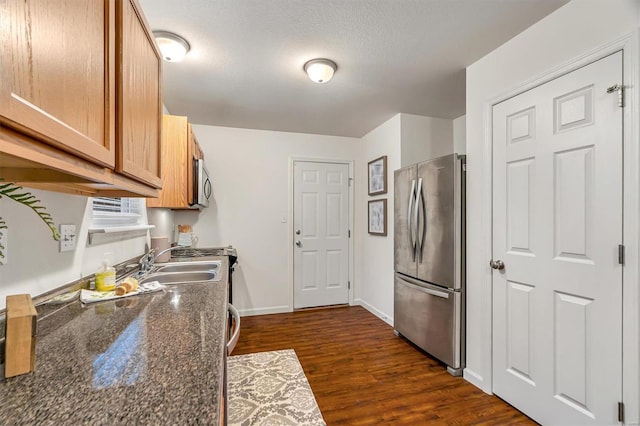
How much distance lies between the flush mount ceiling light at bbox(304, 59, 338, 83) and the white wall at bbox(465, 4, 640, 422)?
1.08m

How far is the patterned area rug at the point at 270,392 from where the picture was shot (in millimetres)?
1786

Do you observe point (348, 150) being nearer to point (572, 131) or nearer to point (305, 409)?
point (572, 131)

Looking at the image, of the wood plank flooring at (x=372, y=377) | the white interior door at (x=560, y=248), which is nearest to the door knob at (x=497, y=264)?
the white interior door at (x=560, y=248)

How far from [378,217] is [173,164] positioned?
2.40 metres

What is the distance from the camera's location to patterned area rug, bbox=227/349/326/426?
1786mm

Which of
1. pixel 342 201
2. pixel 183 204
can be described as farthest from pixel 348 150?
pixel 183 204

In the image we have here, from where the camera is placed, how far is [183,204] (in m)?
2.32

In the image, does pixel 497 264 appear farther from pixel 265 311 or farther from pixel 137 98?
pixel 265 311

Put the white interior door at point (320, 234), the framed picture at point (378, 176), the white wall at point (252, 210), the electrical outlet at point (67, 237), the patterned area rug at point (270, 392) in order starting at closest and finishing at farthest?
Answer: the electrical outlet at point (67, 237) < the patterned area rug at point (270, 392) < the framed picture at point (378, 176) < the white wall at point (252, 210) < the white interior door at point (320, 234)

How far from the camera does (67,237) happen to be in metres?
1.28

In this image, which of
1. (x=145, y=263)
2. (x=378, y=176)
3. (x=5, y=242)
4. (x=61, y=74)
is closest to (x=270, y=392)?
(x=145, y=263)

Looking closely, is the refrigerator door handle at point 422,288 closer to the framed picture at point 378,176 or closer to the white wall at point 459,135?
the framed picture at point 378,176

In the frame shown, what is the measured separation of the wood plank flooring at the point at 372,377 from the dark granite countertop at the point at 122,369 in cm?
134

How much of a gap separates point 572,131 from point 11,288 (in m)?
2.55
